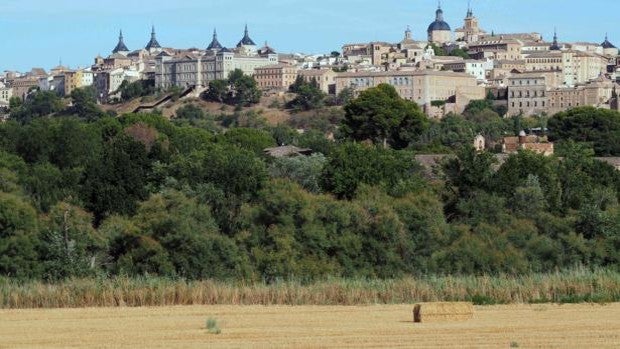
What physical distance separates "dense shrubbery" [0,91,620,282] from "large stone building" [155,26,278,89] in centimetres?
8638

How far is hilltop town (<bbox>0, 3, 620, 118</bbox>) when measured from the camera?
11488 cm

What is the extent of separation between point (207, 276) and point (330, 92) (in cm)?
9059

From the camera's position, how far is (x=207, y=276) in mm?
29906

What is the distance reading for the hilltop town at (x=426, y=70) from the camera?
115 meters

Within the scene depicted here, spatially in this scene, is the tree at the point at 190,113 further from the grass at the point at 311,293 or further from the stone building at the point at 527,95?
the grass at the point at 311,293

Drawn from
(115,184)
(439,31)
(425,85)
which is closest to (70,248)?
(115,184)

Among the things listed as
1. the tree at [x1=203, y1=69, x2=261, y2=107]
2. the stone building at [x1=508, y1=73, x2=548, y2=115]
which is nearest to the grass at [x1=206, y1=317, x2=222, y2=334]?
the stone building at [x1=508, y1=73, x2=548, y2=115]

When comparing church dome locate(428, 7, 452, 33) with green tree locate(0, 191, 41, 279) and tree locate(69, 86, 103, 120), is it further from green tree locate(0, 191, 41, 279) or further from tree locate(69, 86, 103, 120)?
green tree locate(0, 191, 41, 279)

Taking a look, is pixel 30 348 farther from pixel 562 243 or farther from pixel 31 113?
pixel 31 113

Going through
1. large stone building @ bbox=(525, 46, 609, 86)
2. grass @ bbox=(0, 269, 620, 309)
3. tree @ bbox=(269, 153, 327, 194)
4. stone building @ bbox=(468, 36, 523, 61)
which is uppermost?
stone building @ bbox=(468, 36, 523, 61)

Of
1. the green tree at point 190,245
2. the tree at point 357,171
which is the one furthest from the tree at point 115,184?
the green tree at point 190,245

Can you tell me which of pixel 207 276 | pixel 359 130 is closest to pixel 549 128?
pixel 359 130

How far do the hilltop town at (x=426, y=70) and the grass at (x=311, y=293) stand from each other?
8458 cm

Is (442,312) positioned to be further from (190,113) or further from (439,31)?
(439,31)
